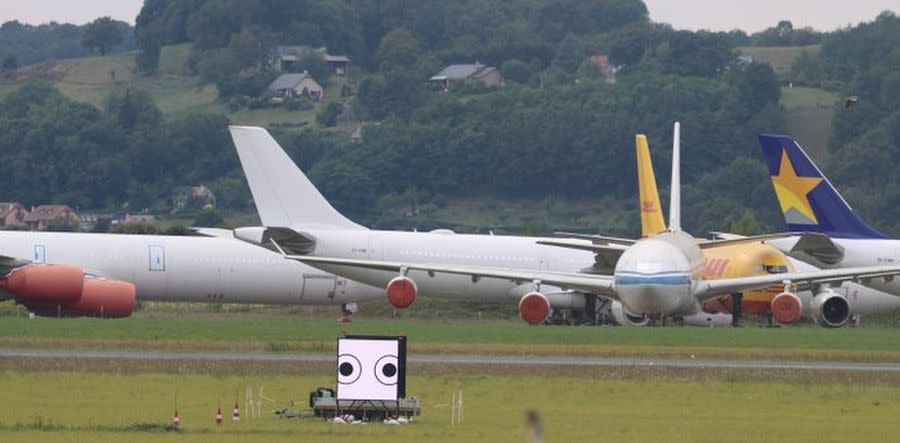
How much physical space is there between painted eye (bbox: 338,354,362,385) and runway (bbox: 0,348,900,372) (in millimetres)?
12074

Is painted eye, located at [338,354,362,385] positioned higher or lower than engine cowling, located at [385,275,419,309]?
higher

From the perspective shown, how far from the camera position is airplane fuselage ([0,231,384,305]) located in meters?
77.8

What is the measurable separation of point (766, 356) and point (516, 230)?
112 metres

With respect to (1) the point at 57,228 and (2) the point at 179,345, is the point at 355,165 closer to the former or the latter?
(1) the point at 57,228

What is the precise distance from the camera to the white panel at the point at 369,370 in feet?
129

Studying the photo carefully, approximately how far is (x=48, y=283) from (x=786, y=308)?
21873mm

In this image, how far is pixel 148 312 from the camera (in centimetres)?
8138

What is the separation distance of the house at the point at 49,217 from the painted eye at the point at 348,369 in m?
127

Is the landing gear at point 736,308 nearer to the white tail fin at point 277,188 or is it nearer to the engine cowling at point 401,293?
the engine cowling at point 401,293

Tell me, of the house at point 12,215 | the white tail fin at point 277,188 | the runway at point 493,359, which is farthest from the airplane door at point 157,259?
the house at point 12,215

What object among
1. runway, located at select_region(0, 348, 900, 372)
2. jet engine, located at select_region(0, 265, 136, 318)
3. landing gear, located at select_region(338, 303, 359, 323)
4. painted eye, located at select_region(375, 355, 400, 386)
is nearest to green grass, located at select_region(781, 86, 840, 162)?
landing gear, located at select_region(338, 303, 359, 323)

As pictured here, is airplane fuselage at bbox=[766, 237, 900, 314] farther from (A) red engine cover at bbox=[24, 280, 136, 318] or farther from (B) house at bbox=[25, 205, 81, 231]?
(B) house at bbox=[25, 205, 81, 231]

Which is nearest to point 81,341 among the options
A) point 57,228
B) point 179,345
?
point 179,345

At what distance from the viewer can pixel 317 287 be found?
7931 cm
